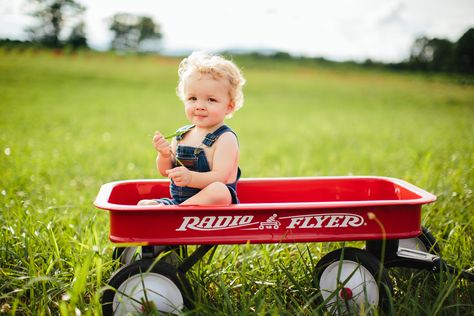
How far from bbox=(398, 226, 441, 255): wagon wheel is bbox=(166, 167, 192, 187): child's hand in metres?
1.47

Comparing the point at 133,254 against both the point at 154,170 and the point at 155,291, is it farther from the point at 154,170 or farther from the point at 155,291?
the point at 154,170

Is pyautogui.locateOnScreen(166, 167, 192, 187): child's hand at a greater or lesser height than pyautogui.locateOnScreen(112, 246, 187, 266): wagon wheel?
greater

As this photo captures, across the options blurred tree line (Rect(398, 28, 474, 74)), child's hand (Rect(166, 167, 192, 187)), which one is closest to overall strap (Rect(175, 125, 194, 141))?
child's hand (Rect(166, 167, 192, 187))

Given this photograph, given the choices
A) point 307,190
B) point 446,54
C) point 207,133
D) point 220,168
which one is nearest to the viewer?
point 220,168

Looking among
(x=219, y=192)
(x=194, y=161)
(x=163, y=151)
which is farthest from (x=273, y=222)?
(x=163, y=151)

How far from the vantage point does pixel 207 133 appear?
261 centimetres

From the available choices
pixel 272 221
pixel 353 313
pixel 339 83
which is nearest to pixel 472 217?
pixel 353 313

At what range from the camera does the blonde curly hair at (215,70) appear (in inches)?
99.9

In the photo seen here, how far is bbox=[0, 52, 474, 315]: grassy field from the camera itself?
237 centimetres

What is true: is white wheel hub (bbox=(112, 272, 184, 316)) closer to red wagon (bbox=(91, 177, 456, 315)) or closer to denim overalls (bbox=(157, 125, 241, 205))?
red wagon (bbox=(91, 177, 456, 315))

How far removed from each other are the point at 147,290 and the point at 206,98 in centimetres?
110

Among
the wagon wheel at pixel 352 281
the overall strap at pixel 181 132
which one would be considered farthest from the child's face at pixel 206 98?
the wagon wheel at pixel 352 281

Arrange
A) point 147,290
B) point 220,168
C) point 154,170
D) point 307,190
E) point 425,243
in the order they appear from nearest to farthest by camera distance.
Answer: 1. point 147,290
2. point 220,168
3. point 425,243
4. point 307,190
5. point 154,170

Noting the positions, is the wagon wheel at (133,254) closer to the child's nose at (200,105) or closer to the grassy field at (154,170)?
the grassy field at (154,170)
